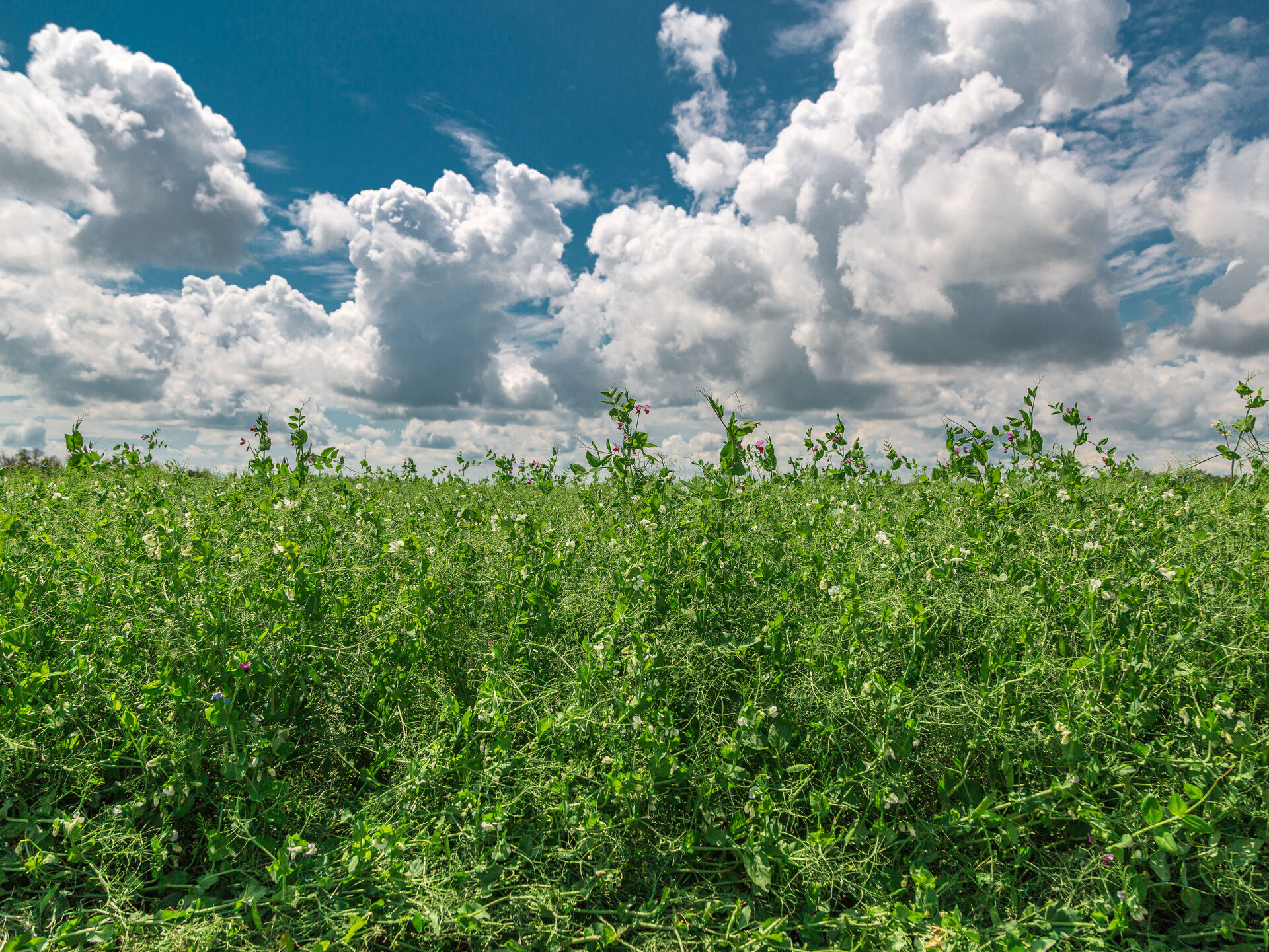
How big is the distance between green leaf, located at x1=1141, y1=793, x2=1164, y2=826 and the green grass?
1 cm

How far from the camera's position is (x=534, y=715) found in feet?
9.90

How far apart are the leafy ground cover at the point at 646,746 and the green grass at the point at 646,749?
19 mm

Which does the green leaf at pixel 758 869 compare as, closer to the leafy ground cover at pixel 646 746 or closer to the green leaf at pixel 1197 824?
the leafy ground cover at pixel 646 746

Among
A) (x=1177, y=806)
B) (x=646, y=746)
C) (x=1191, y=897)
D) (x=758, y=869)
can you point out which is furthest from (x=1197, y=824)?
(x=646, y=746)

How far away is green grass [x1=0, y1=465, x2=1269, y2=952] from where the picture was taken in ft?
8.22

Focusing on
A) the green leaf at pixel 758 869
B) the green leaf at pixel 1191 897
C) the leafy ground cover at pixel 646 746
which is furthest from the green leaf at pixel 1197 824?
the green leaf at pixel 758 869

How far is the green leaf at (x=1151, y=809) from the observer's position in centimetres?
238

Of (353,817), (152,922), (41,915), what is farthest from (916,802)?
(41,915)

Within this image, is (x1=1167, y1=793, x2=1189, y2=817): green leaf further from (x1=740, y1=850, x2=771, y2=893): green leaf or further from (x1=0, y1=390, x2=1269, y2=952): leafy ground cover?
(x1=740, y1=850, x2=771, y2=893): green leaf

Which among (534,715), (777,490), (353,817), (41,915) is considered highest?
(777,490)

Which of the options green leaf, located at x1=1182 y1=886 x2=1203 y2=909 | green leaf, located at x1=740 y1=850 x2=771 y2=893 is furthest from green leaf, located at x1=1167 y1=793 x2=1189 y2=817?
green leaf, located at x1=740 y1=850 x2=771 y2=893

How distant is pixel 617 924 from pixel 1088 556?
297 cm

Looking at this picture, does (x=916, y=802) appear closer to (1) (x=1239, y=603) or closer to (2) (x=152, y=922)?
(1) (x=1239, y=603)

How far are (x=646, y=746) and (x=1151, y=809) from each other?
1800 mm
